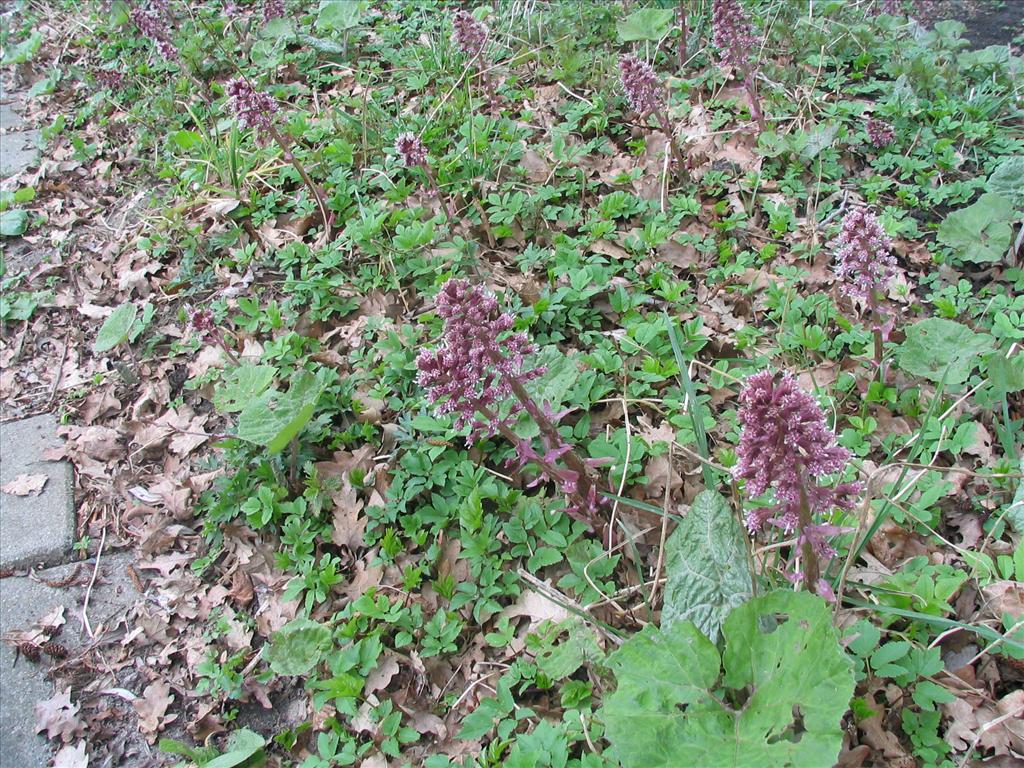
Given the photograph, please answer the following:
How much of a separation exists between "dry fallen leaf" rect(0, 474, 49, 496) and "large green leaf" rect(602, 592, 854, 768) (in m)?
3.00

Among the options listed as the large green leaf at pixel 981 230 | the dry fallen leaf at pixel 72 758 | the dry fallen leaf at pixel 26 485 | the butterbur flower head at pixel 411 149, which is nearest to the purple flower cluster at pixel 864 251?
the large green leaf at pixel 981 230

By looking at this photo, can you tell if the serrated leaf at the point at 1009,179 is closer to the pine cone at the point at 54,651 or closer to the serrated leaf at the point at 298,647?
the serrated leaf at the point at 298,647

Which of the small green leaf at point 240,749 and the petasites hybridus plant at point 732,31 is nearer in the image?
the small green leaf at point 240,749

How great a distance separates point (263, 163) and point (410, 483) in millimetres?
2849

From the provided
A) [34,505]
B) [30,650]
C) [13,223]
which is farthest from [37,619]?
[13,223]

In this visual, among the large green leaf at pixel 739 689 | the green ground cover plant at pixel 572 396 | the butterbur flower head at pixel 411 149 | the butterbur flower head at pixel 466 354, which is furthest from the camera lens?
the butterbur flower head at pixel 411 149

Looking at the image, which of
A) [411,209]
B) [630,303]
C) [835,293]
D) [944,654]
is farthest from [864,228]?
[411,209]

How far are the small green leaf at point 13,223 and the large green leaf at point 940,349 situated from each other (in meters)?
5.40

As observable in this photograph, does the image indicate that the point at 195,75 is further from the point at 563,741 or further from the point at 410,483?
the point at 563,741

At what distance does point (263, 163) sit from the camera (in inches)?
192

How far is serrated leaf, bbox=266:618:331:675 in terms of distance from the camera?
2650 millimetres

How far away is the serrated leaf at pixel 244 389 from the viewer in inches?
132

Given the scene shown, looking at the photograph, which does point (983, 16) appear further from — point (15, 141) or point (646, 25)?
point (15, 141)

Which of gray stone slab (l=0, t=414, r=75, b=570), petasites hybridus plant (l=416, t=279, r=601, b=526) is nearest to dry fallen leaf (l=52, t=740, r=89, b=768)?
gray stone slab (l=0, t=414, r=75, b=570)
